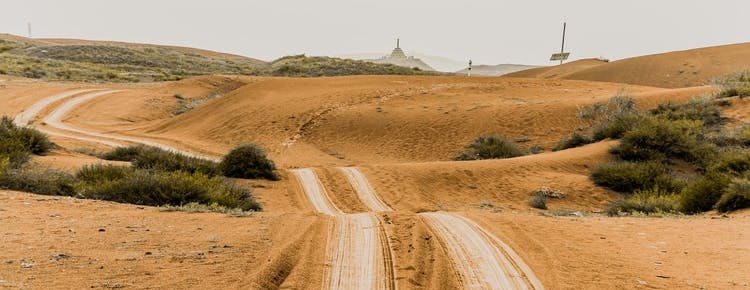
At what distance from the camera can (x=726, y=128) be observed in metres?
Result: 19.0

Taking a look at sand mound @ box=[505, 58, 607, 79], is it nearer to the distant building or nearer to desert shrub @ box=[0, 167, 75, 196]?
the distant building

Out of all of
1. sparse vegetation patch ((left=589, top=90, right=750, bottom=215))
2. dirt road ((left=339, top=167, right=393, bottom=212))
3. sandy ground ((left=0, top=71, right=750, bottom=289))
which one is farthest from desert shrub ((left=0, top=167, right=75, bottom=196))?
sparse vegetation patch ((left=589, top=90, right=750, bottom=215))

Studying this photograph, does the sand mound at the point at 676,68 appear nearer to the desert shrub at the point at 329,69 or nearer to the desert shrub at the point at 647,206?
the desert shrub at the point at 329,69

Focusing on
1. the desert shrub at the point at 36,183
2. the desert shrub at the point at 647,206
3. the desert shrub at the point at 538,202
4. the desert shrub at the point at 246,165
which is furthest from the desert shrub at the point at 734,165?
the desert shrub at the point at 36,183

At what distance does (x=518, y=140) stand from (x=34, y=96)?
25.6 meters

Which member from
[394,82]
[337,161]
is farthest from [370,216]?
[394,82]

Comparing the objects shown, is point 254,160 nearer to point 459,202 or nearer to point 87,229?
point 459,202

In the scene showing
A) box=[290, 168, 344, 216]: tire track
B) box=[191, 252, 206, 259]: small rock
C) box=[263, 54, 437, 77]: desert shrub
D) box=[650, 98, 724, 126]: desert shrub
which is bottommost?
box=[290, 168, 344, 216]: tire track

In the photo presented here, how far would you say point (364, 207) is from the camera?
12.0m

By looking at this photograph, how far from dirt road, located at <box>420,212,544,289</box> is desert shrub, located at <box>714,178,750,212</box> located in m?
5.86

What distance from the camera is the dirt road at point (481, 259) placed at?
5262 millimetres

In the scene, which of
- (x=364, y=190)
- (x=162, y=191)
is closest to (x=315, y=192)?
(x=364, y=190)

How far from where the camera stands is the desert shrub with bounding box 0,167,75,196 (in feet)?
32.6

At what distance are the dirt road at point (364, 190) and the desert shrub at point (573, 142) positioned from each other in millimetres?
8416
